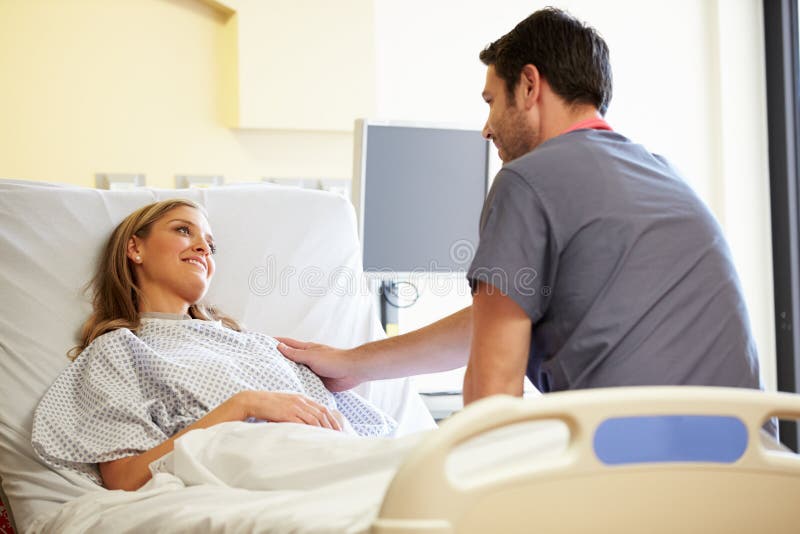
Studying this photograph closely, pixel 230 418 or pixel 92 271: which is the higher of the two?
pixel 92 271

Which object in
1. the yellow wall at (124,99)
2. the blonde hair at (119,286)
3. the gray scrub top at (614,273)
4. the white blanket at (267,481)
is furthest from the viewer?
the yellow wall at (124,99)

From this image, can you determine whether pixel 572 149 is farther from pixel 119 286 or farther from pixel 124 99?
pixel 124 99

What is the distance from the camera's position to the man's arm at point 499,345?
1.35m

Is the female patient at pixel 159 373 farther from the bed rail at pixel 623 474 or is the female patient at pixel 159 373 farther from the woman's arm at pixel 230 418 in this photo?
the bed rail at pixel 623 474

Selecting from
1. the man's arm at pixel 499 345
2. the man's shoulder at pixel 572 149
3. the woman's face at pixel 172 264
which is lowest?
the man's arm at pixel 499 345

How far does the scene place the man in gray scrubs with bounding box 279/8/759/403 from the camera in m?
1.32

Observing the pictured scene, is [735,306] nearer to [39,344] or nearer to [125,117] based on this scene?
[39,344]

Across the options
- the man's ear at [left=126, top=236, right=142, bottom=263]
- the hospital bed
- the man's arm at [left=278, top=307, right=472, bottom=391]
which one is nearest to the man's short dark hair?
the man's arm at [left=278, top=307, right=472, bottom=391]

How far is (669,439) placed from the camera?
89 centimetres

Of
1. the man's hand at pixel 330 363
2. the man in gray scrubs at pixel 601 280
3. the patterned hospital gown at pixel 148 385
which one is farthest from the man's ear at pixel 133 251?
the man in gray scrubs at pixel 601 280

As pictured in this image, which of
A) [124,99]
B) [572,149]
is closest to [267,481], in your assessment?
[572,149]

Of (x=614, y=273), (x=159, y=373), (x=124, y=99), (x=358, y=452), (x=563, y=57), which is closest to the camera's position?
(x=358, y=452)

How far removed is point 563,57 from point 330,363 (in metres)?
0.85

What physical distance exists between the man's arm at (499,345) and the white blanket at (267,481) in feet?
0.69
